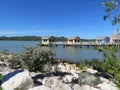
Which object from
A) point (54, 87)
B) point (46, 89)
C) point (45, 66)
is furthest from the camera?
point (45, 66)

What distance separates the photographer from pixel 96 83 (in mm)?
10727

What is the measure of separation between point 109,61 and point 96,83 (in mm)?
3947

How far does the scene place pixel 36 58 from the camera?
44.8 ft

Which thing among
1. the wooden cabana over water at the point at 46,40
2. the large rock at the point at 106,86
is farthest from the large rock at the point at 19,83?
the wooden cabana over water at the point at 46,40

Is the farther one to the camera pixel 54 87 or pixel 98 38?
pixel 98 38

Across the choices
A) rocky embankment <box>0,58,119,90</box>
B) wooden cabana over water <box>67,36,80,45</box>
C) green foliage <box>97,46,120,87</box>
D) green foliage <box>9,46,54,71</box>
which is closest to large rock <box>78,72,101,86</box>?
rocky embankment <box>0,58,119,90</box>

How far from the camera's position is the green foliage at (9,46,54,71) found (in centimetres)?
1364

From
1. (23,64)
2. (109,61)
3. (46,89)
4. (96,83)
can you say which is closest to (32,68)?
(23,64)

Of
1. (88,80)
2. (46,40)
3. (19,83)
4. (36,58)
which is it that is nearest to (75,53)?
(46,40)

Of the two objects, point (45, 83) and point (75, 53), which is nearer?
point (45, 83)

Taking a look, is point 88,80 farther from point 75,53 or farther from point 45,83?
point 75,53

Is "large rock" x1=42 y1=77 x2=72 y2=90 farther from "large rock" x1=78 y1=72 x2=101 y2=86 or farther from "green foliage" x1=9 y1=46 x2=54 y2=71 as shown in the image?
"green foliage" x1=9 y1=46 x2=54 y2=71

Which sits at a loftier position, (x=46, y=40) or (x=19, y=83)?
(x=19, y=83)

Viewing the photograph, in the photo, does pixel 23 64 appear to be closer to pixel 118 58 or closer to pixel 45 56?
pixel 45 56
